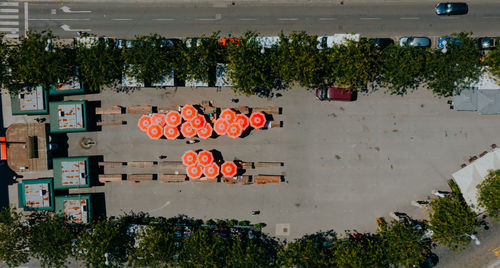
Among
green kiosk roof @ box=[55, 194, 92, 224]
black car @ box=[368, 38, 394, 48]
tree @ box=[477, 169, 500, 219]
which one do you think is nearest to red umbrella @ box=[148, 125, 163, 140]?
green kiosk roof @ box=[55, 194, 92, 224]

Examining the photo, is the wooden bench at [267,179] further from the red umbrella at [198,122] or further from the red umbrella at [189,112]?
the red umbrella at [189,112]

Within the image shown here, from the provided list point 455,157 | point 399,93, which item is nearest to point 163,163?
point 399,93

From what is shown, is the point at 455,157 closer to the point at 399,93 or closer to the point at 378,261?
the point at 399,93

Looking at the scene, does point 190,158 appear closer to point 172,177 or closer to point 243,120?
point 172,177

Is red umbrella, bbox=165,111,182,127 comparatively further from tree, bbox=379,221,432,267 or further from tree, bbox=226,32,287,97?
tree, bbox=379,221,432,267

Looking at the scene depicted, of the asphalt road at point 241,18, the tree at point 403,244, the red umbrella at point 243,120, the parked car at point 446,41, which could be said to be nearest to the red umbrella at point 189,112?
the red umbrella at point 243,120

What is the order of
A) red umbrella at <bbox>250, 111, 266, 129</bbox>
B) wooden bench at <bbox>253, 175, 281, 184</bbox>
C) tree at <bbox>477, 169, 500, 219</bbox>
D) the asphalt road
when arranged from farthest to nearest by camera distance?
wooden bench at <bbox>253, 175, 281, 184</bbox> → the asphalt road → red umbrella at <bbox>250, 111, 266, 129</bbox> → tree at <bbox>477, 169, 500, 219</bbox>
